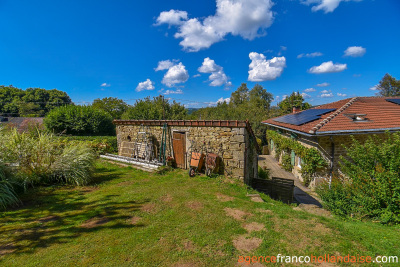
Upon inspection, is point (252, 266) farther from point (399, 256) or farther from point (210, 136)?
point (210, 136)

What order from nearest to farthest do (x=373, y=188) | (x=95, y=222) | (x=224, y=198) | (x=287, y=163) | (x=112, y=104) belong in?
(x=95, y=222) → (x=373, y=188) → (x=224, y=198) → (x=287, y=163) → (x=112, y=104)

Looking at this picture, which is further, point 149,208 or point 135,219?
point 149,208

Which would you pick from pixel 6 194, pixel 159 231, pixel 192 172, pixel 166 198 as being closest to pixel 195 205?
pixel 166 198

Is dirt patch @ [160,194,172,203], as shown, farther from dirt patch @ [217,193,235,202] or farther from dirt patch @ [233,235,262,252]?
dirt patch @ [233,235,262,252]

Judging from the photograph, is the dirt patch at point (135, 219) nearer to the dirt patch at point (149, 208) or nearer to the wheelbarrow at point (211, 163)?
the dirt patch at point (149, 208)

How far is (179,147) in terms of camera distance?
8.30 m

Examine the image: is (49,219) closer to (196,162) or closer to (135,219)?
(135,219)

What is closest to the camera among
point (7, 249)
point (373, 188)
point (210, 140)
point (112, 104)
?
point (7, 249)

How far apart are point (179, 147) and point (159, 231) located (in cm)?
485

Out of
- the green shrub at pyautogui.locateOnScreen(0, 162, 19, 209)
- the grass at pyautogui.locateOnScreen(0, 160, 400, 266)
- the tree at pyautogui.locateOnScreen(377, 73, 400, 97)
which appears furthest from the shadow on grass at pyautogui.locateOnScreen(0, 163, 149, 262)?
the tree at pyautogui.locateOnScreen(377, 73, 400, 97)

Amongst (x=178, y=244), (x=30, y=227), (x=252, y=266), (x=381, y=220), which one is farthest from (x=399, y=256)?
(x=30, y=227)

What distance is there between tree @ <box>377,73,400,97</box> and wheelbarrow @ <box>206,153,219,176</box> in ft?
151

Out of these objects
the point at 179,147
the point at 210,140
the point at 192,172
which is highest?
the point at 210,140

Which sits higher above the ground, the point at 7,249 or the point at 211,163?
the point at 211,163
